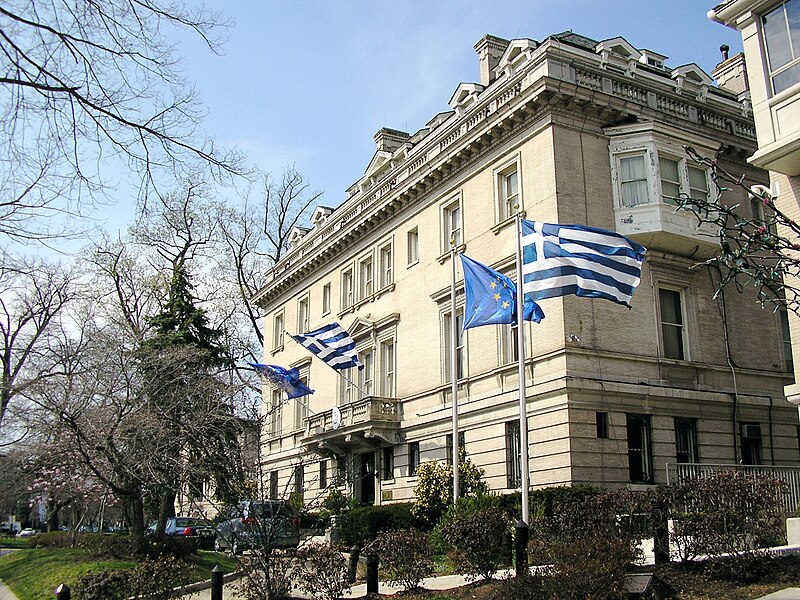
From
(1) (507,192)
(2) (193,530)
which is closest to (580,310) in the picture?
(1) (507,192)

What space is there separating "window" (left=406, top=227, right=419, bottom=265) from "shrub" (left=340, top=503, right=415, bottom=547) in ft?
36.1

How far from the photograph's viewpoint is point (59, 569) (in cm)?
2392

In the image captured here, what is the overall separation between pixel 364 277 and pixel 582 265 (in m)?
19.6

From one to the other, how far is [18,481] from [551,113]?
36.7 metres

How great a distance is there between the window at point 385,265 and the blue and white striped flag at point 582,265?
15.8m

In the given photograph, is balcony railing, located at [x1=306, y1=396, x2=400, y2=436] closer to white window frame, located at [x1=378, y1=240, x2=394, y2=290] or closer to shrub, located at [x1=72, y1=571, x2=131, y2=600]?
white window frame, located at [x1=378, y1=240, x2=394, y2=290]

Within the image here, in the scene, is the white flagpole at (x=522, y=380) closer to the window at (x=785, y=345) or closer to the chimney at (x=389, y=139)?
the window at (x=785, y=345)

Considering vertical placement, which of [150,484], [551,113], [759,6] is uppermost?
[551,113]

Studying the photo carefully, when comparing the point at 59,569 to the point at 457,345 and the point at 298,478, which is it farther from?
the point at 457,345

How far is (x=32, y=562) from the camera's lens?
96.7 ft

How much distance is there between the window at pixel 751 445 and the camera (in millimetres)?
27016

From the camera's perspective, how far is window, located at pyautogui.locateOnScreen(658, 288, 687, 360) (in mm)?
26578

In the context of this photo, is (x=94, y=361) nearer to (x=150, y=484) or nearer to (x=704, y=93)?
(x=150, y=484)

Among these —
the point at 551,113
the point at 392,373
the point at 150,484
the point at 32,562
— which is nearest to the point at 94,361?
the point at 150,484
